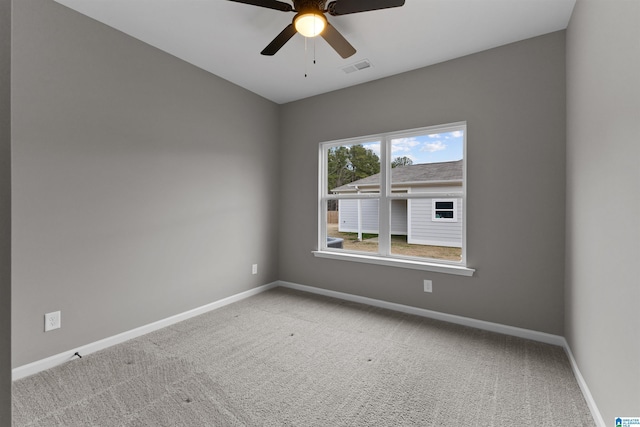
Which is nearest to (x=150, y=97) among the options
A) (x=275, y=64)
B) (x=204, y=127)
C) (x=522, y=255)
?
(x=204, y=127)

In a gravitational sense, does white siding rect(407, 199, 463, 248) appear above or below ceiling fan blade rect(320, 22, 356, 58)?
below

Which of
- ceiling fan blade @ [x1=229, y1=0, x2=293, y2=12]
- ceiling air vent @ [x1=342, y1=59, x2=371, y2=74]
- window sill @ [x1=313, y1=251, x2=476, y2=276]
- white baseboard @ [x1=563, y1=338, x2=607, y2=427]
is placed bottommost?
white baseboard @ [x1=563, y1=338, x2=607, y2=427]

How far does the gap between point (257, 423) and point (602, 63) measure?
9.21 feet

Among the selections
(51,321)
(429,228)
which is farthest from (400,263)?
(51,321)

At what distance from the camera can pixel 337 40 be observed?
224cm

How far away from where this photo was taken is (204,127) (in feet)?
10.7

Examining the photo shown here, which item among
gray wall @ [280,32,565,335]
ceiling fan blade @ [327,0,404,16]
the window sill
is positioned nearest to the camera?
ceiling fan blade @ [327,0,404,16]

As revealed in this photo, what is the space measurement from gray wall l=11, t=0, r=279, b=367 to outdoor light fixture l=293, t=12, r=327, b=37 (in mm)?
1630

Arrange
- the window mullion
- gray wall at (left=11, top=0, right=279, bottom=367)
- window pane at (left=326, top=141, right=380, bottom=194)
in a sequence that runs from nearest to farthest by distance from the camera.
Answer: gray wall at (left=11, top=0, right=279, bottom=367)
the window mullion
window pane at (left=326, top=141, right=380, bottom=194)

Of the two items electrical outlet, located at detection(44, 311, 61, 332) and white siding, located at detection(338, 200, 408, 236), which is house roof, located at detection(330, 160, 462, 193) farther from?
electrical outlet, located at detection(44, 311, 61, 332)

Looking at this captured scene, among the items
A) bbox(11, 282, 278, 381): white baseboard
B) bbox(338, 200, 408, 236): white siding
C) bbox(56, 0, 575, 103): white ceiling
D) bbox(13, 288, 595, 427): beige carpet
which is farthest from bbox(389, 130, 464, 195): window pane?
bbox(11, 282, 278, 381): white baseboard

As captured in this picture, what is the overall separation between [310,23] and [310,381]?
2.50m

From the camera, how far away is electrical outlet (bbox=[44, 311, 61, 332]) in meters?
2.16

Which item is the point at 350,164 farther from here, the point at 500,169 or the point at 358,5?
the point at 358,5
